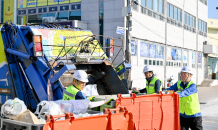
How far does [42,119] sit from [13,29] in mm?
4887

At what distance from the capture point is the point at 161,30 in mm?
23500

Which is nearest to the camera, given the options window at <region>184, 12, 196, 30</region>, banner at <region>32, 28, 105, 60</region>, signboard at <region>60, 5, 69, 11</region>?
banner at <region>32, 28, 105, 60</region>

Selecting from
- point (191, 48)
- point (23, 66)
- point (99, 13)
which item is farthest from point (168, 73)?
point (23, 66)

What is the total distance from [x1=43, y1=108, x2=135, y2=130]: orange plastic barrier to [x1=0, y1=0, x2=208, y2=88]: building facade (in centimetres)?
1280

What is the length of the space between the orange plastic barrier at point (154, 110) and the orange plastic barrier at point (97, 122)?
15.5 inches

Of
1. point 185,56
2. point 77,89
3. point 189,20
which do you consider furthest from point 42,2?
point 77,89

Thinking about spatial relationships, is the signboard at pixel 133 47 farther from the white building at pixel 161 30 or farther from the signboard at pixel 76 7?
the signboard at pixel 76 7

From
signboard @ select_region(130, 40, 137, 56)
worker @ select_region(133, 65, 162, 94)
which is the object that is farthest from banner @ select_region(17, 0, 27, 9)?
worker @ select_region(133, 65, 162, 94)

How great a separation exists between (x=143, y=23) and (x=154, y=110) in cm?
1608

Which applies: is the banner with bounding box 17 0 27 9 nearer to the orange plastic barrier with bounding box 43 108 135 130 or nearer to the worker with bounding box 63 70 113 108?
the worker with bounding box 63 70 113 108

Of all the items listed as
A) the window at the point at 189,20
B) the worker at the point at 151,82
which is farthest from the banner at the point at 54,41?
the window at the point at 189,20

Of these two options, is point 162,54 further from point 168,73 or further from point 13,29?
point 13,29

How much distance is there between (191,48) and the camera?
30.7 meters

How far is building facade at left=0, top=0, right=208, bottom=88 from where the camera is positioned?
61.3 feet
